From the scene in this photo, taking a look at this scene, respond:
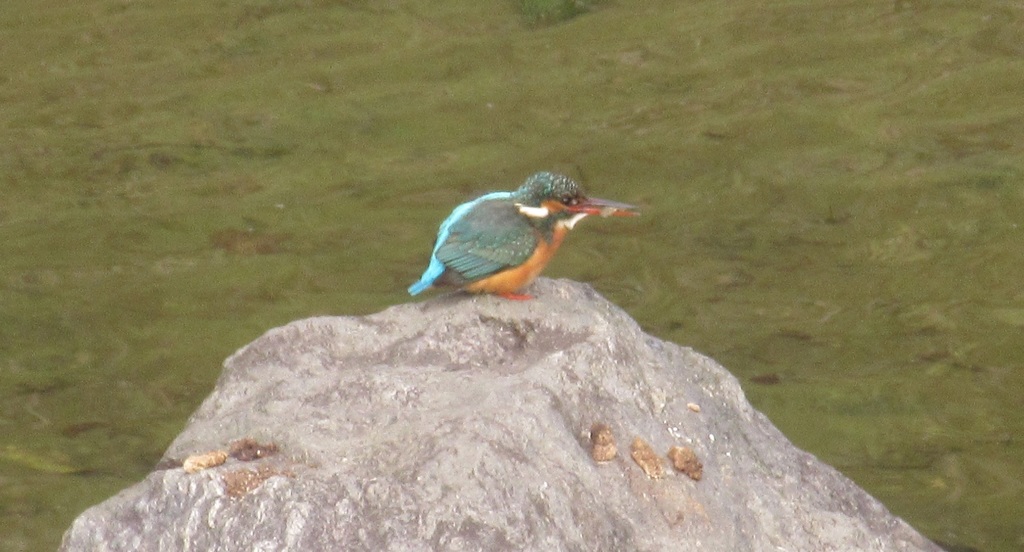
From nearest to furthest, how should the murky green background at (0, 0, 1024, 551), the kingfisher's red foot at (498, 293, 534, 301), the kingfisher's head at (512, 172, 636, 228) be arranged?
the kingfisher's red foot at (498, 293, 534, 301), the kingfisher's head at (512, 172, 636, 228), the murky green background at (0, 0, 1024, 551)

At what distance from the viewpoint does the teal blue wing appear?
4.10 metres

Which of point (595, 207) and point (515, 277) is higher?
point (595, 207)

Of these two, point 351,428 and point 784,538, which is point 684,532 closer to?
point 784,538

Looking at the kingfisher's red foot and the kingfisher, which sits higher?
the kingfisher

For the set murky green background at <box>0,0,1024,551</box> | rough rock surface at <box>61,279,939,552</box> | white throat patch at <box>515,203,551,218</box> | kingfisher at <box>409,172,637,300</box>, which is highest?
white throat patch at <box>515,203,551,218</box>

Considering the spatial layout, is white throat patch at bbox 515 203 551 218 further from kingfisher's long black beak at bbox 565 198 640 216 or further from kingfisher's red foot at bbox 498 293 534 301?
kingfisher's red foot at bbox 498 293 534 301

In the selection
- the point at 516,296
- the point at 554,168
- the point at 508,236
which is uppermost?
the point at 508,236

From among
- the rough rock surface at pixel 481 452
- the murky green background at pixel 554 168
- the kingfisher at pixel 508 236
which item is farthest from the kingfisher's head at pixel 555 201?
the murky green background at pixel 554 168

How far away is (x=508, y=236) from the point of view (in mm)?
4199

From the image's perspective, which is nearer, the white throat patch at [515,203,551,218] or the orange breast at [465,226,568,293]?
the orange breast at [465,226,568,293]

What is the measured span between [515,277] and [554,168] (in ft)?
13.5

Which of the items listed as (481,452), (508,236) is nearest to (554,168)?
(508,236)

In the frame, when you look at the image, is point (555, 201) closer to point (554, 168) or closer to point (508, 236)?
point (508, 236)

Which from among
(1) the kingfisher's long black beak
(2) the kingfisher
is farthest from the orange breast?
(1) the kingfisher's long black beak
